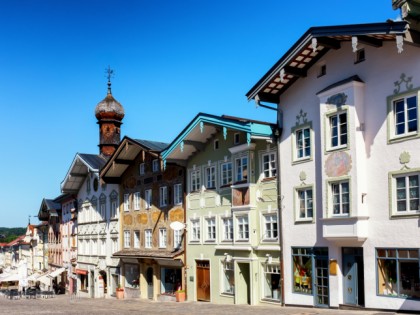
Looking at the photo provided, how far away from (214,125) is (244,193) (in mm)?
3760

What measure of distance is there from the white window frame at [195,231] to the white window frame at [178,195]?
66.1 inches

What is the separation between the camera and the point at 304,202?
24.9 meters

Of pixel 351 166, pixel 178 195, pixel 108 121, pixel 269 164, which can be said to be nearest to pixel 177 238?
pixel 178 195

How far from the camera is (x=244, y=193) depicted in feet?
92.4

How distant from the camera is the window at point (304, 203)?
80.3ft

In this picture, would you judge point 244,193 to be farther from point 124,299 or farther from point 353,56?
point 124,299

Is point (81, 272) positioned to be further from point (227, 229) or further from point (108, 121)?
point (227, 229)

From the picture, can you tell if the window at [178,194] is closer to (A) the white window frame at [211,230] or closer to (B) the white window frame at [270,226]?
(A) the white window frame at [211,230]

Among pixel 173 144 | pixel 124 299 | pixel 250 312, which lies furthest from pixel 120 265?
pixel 250 312

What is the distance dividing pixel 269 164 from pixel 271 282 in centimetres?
545

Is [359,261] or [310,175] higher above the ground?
[310,175]

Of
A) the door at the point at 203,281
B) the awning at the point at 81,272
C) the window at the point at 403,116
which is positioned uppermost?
the window at the point at 403,116

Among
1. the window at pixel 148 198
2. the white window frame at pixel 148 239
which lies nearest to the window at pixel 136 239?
the white window frame at pixel 148 239

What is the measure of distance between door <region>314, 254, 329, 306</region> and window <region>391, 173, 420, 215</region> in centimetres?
424
